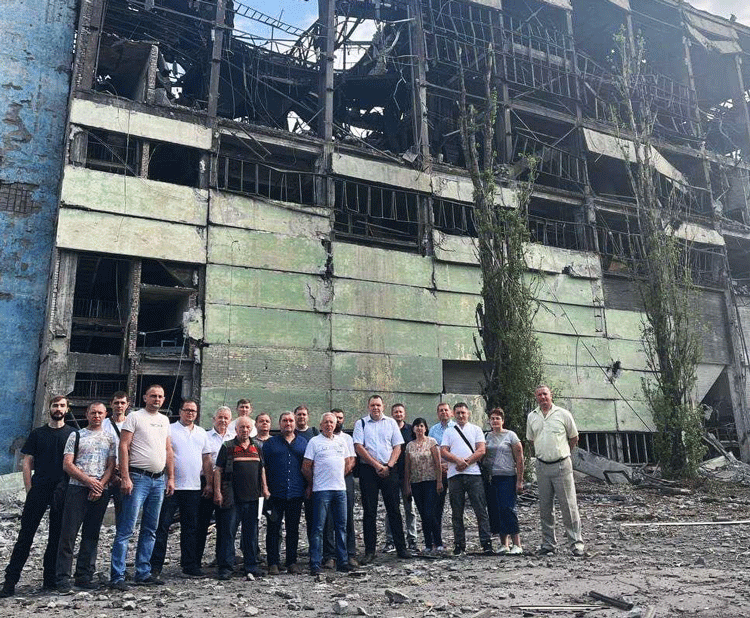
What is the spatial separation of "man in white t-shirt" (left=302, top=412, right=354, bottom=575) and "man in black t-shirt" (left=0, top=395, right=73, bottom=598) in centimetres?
233

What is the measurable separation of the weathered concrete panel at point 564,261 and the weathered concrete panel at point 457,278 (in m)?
2.11

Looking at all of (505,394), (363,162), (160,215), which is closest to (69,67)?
(160,215)

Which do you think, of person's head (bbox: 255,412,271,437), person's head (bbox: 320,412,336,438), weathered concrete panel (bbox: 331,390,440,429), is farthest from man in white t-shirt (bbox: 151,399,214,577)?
weathered concrete panel (bbox: 331,390,440,429)

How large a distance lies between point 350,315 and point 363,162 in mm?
5242

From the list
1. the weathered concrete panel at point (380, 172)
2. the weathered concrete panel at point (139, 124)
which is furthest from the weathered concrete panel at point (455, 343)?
the weathered concrete panel at point (139, 124)

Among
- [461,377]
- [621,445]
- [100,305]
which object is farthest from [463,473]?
[621,445]

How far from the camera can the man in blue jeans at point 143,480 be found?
5797 millimetres

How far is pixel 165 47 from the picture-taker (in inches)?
797

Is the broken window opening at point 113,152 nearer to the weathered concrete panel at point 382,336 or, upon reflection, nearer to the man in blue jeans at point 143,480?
the weathered concrete panel at point 382,336

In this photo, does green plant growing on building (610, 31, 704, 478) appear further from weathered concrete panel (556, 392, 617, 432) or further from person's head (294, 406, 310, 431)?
person's head (294, 406, 310, 431)

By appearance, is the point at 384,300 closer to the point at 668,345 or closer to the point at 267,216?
the point at 267,216

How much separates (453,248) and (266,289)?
662cm

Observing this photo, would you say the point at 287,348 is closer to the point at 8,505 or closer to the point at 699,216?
the point at 8,505

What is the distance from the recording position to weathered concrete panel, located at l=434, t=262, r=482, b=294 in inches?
813
